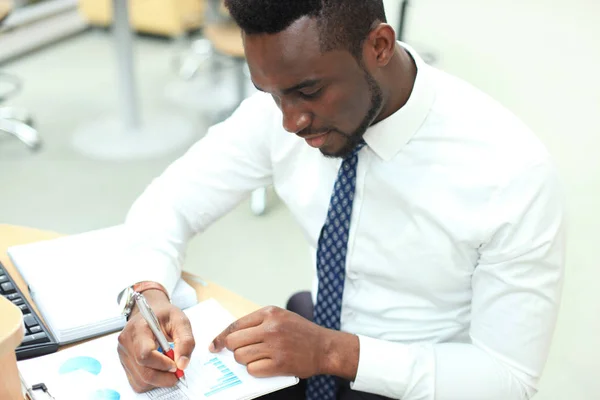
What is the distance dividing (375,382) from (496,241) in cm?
29

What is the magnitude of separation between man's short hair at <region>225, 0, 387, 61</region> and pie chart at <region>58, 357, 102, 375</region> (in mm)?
523

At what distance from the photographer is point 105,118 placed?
3.77 meters

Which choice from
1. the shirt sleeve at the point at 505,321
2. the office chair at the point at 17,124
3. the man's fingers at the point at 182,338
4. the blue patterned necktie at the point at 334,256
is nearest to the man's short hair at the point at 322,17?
the blue patterned necktie at the point at 334,256

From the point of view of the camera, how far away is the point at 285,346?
3.24ft

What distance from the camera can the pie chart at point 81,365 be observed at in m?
0.96

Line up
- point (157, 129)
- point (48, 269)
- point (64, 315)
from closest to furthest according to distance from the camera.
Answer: point (64, 315) < point (48, 269) < point (157, 129)

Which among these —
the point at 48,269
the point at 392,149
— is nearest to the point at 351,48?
the point at 392,149

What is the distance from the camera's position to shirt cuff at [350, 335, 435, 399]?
1053 mm

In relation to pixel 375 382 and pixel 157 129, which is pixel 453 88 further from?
pixel 157 129

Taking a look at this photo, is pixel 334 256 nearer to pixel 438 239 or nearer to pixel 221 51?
pixel 438 239

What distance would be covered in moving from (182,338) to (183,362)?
0.05 m

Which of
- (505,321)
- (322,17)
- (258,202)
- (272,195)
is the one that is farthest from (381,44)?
(272,195)

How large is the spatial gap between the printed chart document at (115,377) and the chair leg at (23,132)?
2671 mm

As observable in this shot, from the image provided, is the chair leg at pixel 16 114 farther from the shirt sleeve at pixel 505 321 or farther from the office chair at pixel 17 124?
the shirt sleeve at pixel 505 321
